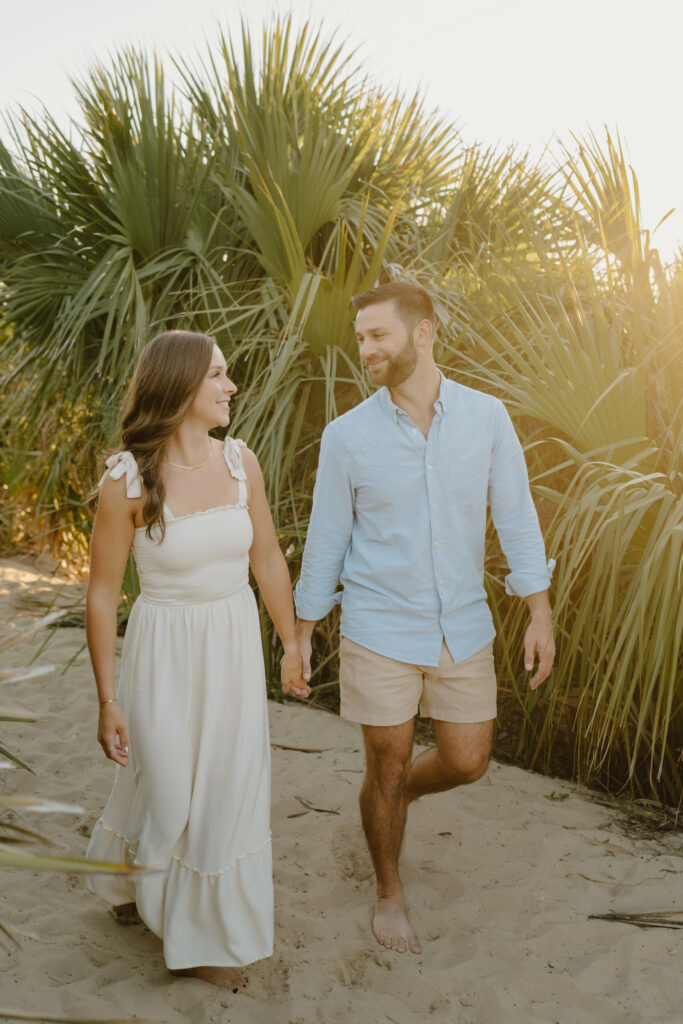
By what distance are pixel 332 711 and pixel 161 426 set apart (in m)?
2.67

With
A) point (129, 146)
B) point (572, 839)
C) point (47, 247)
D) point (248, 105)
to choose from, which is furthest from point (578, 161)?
point (47, 247)

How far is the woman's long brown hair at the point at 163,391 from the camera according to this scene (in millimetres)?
2492

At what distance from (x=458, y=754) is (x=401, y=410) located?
1083 mm

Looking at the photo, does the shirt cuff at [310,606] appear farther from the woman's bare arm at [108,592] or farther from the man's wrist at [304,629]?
the woman's bare arm at [108,592]

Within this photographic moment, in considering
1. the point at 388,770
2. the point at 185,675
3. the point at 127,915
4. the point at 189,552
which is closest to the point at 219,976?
the point at 127,915

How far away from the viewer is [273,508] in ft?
14.0

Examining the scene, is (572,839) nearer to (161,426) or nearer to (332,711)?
(332,711)

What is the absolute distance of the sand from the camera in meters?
2.48

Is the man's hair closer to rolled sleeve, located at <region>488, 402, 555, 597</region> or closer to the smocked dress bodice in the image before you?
rolled sleeve, located at <region>488, 402, 555, 597</region>

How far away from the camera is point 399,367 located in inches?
110

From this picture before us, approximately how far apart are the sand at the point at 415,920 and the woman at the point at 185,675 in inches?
8.6

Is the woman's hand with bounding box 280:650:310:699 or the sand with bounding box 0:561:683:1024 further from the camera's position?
the woman's hand with bounding box 280:650:310:699

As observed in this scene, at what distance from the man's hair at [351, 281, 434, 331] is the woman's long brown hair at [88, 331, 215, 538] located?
57 centimetres

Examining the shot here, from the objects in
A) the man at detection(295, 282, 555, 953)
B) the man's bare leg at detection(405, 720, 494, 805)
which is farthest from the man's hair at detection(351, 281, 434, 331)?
the man's bare leg at detection(405, 720, 494, 805)
